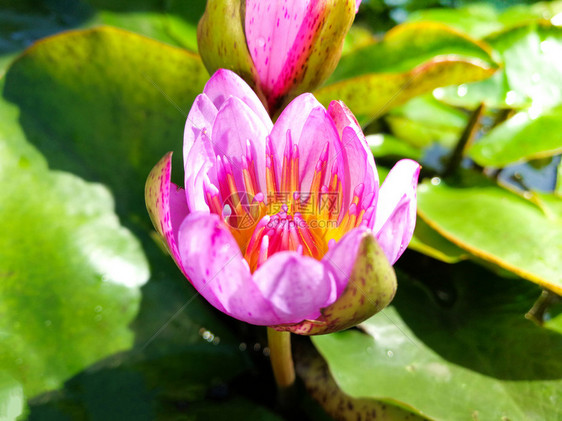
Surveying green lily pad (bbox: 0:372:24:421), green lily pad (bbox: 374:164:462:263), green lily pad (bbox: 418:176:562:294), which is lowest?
green lily pad (bbox: 0:372:24:421)

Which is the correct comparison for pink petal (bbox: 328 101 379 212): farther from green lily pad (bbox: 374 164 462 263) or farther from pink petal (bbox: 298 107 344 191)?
green lily pad (bbox: 374 164 462 263)

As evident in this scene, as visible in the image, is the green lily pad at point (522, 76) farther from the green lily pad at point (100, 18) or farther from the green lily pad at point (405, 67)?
the green lily pad at point (100, 18)

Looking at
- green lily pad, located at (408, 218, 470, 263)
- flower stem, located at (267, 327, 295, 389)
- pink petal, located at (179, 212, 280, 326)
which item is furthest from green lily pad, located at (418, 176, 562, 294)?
pink petal, located at (179, 212, 280, 326)

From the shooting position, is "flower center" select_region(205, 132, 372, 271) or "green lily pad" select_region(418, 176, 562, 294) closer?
"flower center" select_region(205, 132, 372, 271)

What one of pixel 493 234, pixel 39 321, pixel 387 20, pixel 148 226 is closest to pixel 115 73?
pixel 148 226

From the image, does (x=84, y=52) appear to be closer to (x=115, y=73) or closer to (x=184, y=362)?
(x=115, y=73)

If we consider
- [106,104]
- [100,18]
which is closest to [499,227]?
[106,104]

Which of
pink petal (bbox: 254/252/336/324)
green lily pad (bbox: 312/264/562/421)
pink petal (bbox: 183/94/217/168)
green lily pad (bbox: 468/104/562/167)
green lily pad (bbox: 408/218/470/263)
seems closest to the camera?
pink petal (bbox: 254/252/336/324)

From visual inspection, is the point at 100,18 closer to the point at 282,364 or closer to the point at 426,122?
the point at 426,122
